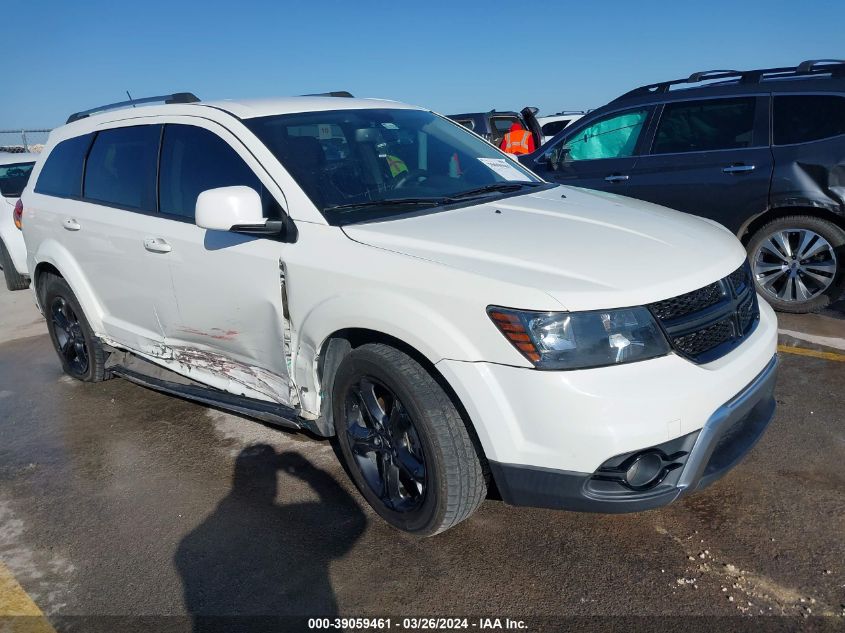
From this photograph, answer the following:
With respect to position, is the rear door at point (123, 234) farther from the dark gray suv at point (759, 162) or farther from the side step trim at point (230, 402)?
the dark gray suv at point (759, 162)

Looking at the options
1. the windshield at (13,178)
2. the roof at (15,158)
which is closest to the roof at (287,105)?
the windshield at (13,178)

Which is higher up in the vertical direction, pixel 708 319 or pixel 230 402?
pixel 708 319

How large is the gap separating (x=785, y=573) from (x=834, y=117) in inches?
158

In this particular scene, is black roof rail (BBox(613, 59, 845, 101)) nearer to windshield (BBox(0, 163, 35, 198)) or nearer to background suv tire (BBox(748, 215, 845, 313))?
background suv tire (BBox(748, 215, 845, 313))

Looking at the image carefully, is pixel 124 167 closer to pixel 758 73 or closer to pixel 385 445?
pixel 385 445

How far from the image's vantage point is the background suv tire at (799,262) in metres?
5.38

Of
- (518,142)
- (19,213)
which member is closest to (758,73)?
(518,142)

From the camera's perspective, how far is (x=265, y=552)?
2969 millimetres

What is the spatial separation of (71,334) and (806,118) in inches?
222

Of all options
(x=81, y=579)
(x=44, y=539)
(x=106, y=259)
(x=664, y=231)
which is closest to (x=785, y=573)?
(x=664, y=231)

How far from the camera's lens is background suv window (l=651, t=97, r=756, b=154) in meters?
5.71

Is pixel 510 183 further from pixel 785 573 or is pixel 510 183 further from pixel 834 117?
pixel 834 117

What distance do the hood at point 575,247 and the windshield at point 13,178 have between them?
7.27m

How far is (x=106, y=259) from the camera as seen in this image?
167 inches
